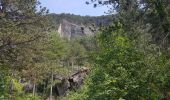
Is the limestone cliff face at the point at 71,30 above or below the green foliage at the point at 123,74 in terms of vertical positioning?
below

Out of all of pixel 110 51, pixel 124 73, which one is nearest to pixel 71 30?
pixel 110 51

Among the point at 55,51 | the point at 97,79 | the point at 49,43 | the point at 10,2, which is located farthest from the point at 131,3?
the point at 55,51

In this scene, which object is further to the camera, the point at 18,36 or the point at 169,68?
the point at 18,36

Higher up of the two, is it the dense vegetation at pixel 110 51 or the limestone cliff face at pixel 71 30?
the dense vegetation at pixel 110 51

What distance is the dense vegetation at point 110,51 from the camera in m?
18.2

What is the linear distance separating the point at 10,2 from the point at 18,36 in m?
2.35

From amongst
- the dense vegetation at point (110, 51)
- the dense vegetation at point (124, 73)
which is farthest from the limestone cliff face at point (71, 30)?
the dense vegetation at point (124, 73)

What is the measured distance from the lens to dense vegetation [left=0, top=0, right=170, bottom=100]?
1825 centimetres

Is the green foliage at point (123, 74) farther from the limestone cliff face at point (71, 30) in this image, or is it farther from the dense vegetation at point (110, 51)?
the limestone cliff face at point (71, 30)

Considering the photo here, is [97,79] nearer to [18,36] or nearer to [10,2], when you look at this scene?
[18,36]

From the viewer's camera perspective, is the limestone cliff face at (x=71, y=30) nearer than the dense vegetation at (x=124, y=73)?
No

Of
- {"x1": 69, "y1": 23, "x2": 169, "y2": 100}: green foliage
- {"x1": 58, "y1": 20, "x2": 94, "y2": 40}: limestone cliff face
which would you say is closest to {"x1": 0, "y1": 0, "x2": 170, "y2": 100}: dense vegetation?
{"x1": 69, "y1": 23, "x2": 169, "y2": 100}: green foliage

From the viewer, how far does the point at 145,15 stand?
98.1 ft

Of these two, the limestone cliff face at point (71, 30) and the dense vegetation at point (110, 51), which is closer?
the dense vegetation at point (110, 51)
